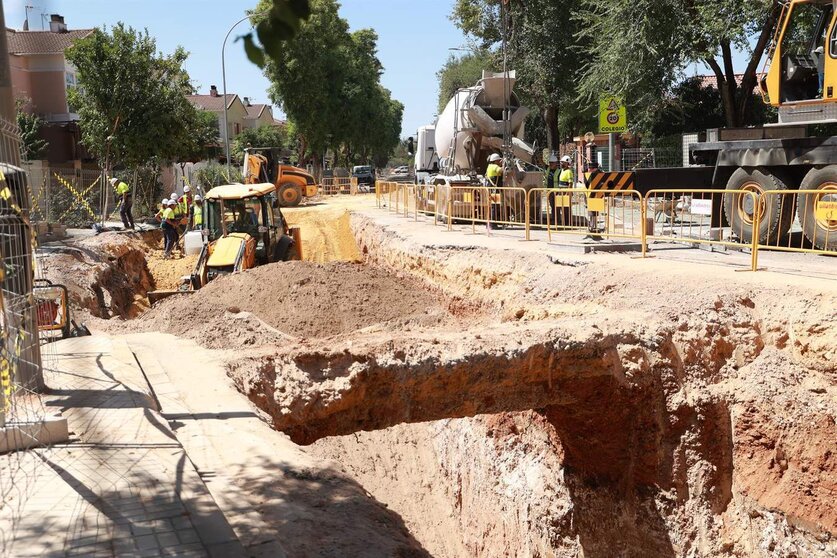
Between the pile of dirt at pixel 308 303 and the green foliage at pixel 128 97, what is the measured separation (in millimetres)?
16856

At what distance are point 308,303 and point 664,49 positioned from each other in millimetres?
15124

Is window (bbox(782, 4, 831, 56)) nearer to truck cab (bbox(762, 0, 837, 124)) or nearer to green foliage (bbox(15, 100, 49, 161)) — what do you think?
truck cab (bbox(762, 0, 837, 124))

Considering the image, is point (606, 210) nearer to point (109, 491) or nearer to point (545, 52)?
point (109, 491)

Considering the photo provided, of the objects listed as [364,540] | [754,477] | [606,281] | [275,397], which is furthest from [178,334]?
[754,477]

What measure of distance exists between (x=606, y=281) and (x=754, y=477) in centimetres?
320

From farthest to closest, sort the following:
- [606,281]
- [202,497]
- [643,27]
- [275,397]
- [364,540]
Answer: [643,27], [606,281], [275,397], [364,540], [202,497]

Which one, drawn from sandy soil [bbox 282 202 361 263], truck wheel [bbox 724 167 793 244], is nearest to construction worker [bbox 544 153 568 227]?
truck wheel [bbox 724 167 793 244]

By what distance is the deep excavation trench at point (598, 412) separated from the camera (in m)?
7.93

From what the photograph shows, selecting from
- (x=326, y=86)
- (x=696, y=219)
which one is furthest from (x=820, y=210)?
(x=326, y=86)

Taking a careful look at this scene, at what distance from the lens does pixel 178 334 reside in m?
10.8

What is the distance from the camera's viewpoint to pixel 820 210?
11.0 metres

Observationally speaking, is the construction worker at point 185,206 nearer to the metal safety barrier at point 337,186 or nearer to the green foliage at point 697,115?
the green foliage at point 697,115

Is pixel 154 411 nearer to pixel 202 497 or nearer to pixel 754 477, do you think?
pixel 202 497

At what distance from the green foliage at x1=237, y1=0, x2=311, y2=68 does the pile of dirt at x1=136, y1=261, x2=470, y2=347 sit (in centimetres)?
886
